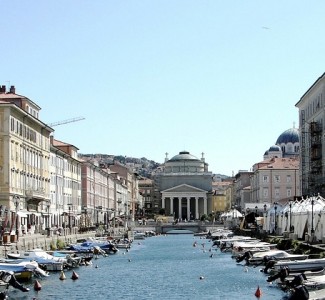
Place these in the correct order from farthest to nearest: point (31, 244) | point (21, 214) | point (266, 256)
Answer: point (21, 214), point (31, 244), point (266, 256)

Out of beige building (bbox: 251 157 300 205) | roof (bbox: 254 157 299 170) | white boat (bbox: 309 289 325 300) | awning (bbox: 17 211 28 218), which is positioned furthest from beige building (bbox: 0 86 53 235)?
roof (bbox: 254 157 299 170)

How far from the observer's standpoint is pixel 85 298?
52.2 meters

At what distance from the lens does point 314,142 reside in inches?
4712

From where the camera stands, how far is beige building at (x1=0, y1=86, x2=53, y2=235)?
3469 inches

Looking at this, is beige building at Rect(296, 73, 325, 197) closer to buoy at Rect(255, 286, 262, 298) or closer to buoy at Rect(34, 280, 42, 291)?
buoy at Rect(255, 286, 262, 298)

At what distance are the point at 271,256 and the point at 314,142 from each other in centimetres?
5448

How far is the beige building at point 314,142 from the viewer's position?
115m

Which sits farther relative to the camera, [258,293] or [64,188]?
[64,188]

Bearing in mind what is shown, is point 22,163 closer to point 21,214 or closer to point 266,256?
point 21,214

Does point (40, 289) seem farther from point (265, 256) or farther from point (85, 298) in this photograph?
point (265, 256)

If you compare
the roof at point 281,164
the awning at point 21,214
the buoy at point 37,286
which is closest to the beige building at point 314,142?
the awning at point 21,214

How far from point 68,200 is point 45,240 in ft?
160

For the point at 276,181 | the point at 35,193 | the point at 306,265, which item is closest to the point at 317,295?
the point at 306,265

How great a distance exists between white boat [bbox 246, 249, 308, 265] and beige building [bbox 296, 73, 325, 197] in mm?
38121
